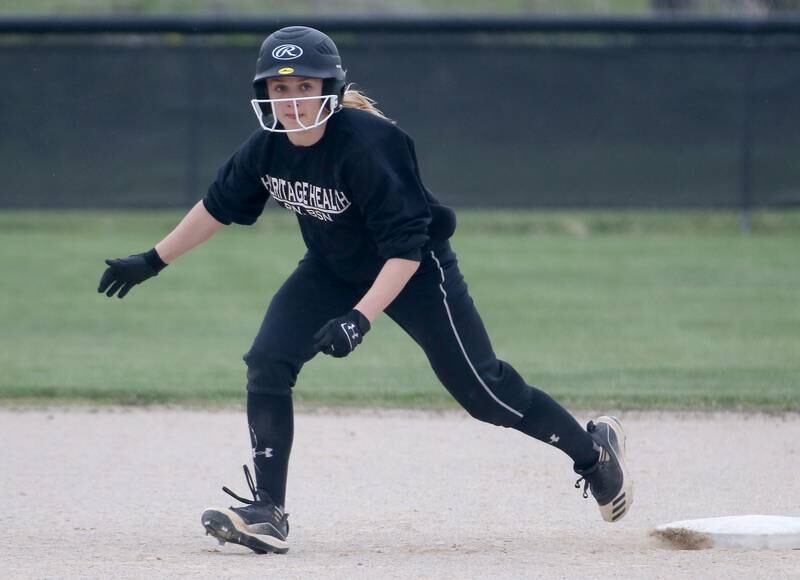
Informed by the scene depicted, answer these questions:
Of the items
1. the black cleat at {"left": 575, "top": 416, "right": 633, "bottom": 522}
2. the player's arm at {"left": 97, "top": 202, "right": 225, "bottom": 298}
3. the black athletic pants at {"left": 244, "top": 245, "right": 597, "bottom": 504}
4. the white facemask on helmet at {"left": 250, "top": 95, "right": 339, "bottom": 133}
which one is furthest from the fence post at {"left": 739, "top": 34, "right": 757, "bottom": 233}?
the white facemask on helmet at {"left": 250, "top": 95, "right": 339, "bottom": 133}

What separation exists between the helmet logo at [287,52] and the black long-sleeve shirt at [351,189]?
257 mm

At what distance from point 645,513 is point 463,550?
35.7 inches

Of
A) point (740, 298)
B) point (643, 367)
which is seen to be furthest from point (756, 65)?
point (643, 367)

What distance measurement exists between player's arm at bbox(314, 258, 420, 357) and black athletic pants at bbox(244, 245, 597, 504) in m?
0.19

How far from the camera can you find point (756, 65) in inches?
509

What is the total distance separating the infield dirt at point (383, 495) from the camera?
381 cm

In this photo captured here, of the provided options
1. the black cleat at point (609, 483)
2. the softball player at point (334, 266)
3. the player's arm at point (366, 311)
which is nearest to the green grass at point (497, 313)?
the black cleat at point (609, 483)

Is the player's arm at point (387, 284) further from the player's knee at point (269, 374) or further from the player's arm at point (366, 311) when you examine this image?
the player's knee at point (269, 374)

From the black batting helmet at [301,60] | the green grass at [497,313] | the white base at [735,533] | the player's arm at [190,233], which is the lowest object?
the green grass at [497,313]

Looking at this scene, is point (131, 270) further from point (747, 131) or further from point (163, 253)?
point (747, 131)

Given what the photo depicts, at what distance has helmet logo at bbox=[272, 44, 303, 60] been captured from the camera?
12.3ft

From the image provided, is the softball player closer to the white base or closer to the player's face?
the player's face

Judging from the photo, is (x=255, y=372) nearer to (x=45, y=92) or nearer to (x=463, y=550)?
(x=463, y=550)

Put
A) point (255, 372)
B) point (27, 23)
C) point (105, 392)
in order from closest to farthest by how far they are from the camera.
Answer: point (255, 372), point (105, 392), point (27, 23)
